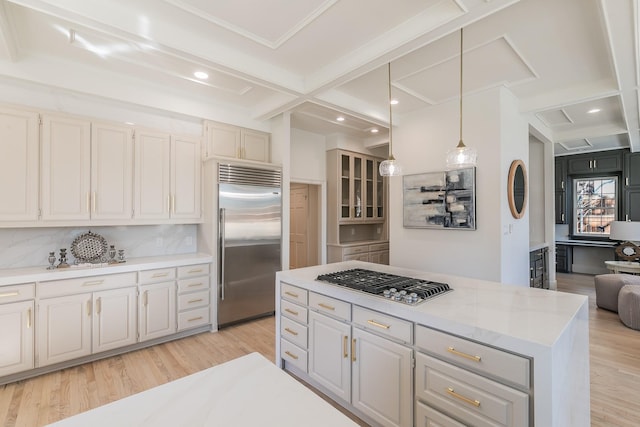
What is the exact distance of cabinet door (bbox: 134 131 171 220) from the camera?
3.49 metres

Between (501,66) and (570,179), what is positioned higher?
(501,66)

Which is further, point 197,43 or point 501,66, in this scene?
point 501,66

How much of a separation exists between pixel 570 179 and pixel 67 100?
9323 millimetres

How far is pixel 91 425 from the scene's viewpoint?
823mm

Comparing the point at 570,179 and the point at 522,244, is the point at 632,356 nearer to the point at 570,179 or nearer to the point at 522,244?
the point at 522,244

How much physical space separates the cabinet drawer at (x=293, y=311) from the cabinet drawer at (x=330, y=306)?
125 millimetres

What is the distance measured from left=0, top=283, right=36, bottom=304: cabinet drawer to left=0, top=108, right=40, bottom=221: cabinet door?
2.03 ft

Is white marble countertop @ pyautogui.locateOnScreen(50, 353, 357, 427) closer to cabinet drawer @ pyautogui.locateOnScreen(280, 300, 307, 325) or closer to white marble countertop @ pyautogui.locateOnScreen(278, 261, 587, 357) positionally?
white marble countertop @ pyautogui.locateOnScreen(278, 261, 587, 357)

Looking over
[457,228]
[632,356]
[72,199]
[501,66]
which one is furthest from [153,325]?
[632,356]

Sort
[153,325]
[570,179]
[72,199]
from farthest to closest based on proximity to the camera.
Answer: [570,179]
[153,325]
[72,199]

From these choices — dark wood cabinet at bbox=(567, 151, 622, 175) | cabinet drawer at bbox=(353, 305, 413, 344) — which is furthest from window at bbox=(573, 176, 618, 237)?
cabinet drawer at bbox=(353, 305, 413, 344)

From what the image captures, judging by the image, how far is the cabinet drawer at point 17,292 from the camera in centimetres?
257

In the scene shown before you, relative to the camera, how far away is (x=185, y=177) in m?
3.85

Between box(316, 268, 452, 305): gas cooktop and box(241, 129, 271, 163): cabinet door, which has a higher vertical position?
box(241, 129, 271, 163): cabinet door
